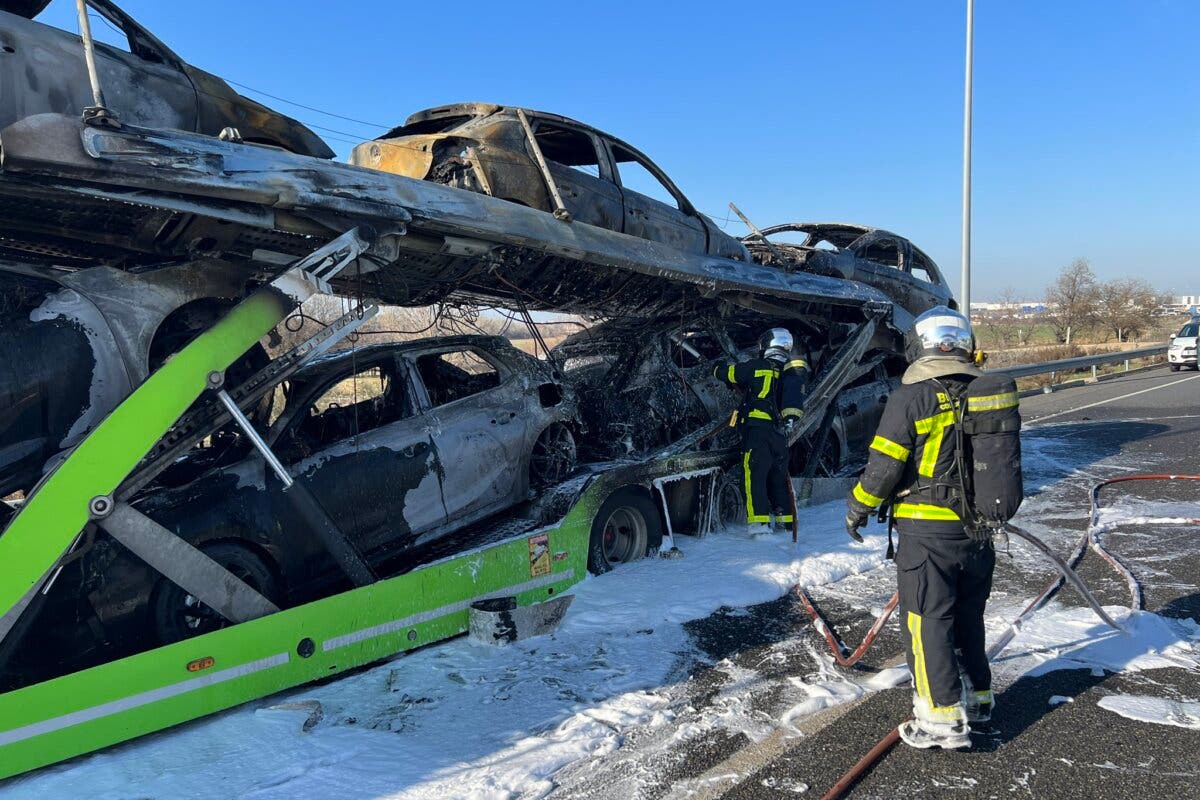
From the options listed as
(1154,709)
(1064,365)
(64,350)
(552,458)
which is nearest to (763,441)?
(552,458)

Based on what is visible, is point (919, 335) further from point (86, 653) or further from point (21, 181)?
point (86, 653)

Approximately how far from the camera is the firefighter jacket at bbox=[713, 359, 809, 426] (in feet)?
23.8

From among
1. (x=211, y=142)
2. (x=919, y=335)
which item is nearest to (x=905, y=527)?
(x=919, y=335)

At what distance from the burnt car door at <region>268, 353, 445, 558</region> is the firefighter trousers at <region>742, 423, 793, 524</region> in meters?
2.91

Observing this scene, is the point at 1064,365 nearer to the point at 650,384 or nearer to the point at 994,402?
the point at 650,384

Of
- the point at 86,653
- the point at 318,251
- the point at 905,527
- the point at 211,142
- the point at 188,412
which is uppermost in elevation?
the point at 211,142

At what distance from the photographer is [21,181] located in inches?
136

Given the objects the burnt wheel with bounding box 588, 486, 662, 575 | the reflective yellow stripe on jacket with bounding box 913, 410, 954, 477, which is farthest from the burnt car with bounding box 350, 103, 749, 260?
the reflective yellow stripe on jacket with bounding box 913, 410, 954, 477

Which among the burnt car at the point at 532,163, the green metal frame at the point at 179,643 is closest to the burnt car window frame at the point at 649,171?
the burnt car at the point at 532,163

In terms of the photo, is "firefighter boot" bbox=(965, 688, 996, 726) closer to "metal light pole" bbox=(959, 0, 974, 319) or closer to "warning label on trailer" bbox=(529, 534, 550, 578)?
"warning label on trailer" bbox=(529, 534, 550, 578)

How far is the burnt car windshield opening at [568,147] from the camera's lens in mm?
6574

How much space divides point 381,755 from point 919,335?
308 cm

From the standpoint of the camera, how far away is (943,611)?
3.53 meters

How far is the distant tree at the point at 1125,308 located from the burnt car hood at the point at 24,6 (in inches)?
1860
